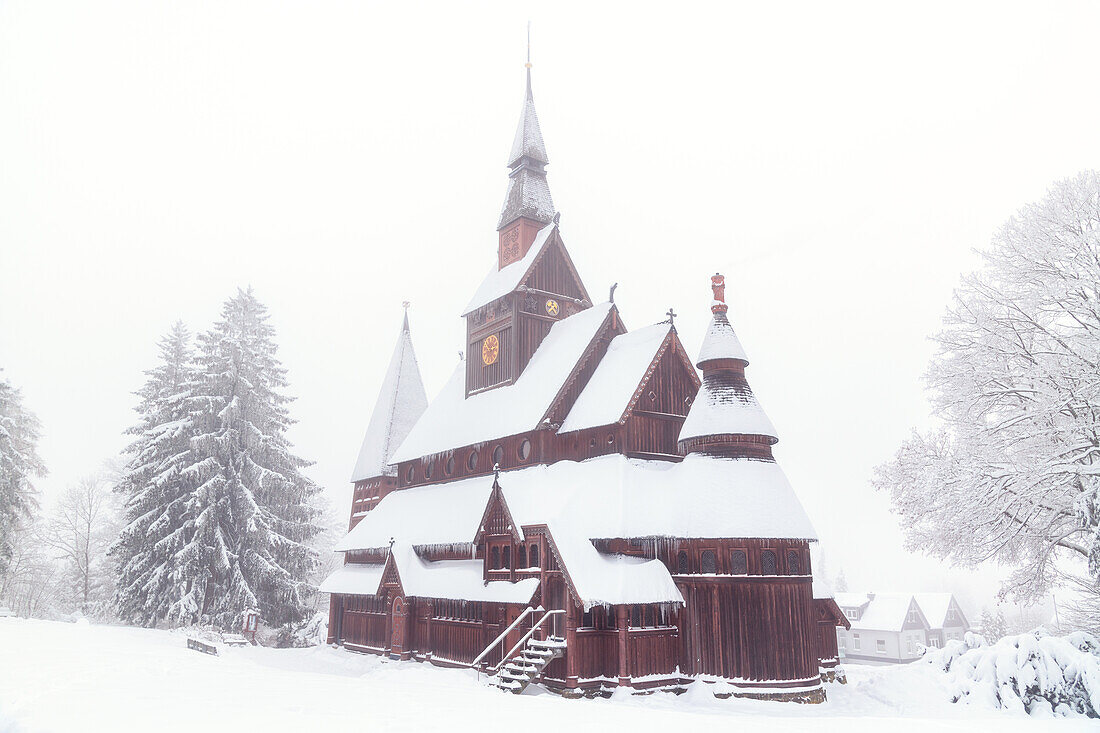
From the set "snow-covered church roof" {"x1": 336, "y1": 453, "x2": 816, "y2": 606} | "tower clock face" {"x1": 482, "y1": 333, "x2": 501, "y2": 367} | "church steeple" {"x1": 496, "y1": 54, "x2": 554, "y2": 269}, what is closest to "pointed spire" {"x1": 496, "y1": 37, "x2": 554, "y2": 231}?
"church steeple" {"x1": 496, "y1": 54, "x2": 554, "y2": 269}

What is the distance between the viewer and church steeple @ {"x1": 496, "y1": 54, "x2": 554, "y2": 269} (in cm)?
3806

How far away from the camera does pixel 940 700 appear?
19781mm

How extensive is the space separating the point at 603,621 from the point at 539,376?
11.7m

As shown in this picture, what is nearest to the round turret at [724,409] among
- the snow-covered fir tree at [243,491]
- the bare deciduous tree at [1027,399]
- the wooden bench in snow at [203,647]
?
the bare deciduous tree at [1027,399]

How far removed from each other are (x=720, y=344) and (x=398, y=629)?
17.5 meters

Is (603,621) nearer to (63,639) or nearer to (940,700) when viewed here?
(940,700)

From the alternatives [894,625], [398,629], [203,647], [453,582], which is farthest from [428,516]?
→ [894,625]

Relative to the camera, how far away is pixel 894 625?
6906 centimetres

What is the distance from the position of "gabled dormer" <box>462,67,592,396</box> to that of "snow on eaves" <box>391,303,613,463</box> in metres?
0.77

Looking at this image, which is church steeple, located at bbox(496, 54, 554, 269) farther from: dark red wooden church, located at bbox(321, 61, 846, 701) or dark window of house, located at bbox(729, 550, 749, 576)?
dark window of house, located at bbox(729, 550, 749, 576)

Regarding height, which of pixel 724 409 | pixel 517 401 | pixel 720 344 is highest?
pixel 720 344

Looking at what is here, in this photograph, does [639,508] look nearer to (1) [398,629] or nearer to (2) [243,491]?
(1) [398,629]

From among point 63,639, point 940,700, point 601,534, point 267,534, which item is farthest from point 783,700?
point 267,534

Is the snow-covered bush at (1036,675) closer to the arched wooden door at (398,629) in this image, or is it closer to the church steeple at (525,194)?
the arched wooden door at (398,629)
